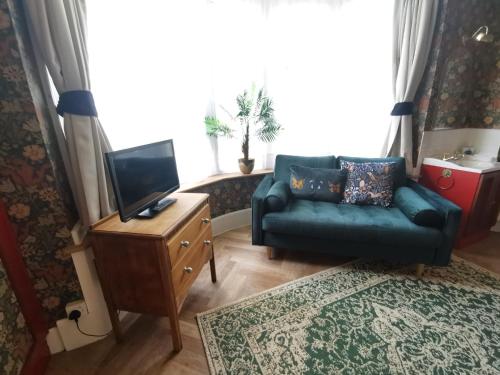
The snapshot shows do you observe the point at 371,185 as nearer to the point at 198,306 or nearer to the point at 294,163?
the point at 294,163

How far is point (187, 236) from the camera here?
1.35 meters

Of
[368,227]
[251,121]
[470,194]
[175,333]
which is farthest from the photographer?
[251,121]

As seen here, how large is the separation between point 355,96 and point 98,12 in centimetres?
237

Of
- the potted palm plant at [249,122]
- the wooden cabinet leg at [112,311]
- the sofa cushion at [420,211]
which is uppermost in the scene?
the potted palm plant at [249,122]

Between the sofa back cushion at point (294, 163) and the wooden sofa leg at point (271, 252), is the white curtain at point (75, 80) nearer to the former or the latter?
the wooden sofa leg at point (271, 252)

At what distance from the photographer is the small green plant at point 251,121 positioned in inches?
89.7

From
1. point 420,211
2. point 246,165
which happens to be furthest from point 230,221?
point 420,211

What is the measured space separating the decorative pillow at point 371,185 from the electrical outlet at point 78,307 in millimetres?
2107

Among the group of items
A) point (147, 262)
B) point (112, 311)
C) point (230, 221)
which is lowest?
point (230, 221)

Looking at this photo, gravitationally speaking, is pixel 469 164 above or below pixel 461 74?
below

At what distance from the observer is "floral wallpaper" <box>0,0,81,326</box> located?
3.30 ft

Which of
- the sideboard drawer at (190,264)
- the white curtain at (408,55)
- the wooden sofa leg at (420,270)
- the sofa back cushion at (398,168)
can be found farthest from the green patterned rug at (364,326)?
the white curtain at (408,55)

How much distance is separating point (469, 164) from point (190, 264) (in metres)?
2.93

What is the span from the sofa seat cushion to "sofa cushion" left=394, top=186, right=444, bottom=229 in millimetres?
41
